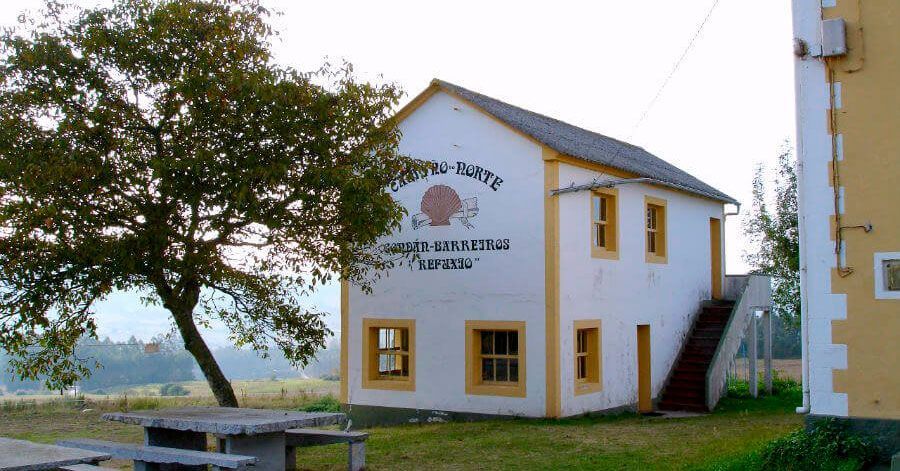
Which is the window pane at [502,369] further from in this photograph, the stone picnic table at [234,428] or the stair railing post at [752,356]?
the stair railing post at [752,356]

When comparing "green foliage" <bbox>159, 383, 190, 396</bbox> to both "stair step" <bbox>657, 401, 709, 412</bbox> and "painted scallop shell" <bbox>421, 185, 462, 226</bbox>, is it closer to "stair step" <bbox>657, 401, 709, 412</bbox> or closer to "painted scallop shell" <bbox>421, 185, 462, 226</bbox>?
"painted scallop shell" <bbox>421, 185, 462, 226</bbox>

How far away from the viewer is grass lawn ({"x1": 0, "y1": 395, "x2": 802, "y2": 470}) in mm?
10766

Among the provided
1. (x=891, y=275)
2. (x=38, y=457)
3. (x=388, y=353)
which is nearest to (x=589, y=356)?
(x=388, y=353)

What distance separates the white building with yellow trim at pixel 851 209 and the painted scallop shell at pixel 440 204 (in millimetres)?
8544

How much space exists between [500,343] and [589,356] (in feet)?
6.17

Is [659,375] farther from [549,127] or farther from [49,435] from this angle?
[49,435]

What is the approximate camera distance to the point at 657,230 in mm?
19766

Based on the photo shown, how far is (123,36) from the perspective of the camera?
11.0 meters

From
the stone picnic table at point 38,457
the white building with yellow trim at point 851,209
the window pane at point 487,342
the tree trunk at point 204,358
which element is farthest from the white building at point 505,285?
Answer: the stone picnic table at point 38,457

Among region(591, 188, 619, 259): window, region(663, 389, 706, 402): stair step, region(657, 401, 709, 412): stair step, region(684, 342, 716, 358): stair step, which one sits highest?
region(591, 188, 619, 259): window

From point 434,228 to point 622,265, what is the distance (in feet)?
13.1

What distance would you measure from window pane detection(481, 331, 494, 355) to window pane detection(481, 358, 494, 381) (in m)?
0.15

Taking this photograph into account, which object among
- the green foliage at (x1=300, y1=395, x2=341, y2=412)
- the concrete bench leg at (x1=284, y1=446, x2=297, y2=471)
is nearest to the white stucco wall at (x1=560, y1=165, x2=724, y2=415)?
the concrete bench leg at (x1=284, y1=446, x2=297, y2=471)

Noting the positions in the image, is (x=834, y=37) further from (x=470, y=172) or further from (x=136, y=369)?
(x=136, y=369)
